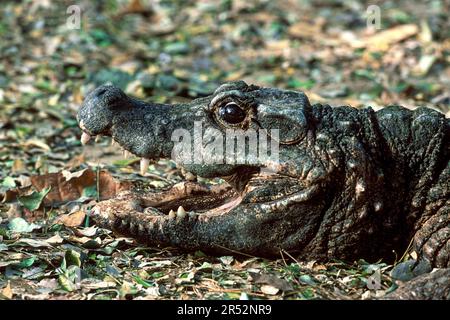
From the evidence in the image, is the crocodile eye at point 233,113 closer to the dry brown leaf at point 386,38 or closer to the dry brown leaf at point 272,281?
the dry brown leaf at point 272,281

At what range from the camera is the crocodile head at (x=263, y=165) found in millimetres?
5164

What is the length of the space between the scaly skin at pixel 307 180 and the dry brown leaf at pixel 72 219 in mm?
568

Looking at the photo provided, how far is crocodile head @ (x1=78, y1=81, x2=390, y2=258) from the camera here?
16.9 feet

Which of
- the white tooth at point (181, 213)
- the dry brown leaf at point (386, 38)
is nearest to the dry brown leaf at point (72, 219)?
the white tooth at point (181, 213)

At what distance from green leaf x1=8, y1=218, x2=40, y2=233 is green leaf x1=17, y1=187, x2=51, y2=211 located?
27 centimetres

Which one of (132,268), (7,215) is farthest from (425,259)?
(7,215)

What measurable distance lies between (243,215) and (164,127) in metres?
0.76

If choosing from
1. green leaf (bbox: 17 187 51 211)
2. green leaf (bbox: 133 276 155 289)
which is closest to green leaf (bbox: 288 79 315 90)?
green leaf (bbox: 17 187 51 211)

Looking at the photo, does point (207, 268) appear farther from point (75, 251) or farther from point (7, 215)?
point (7, 215)

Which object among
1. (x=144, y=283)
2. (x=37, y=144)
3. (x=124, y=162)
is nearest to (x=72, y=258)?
(x=144, y=283)

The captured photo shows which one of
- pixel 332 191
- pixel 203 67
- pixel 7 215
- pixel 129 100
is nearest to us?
pixel 332 191

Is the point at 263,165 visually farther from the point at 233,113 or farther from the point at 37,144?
the point at 37,144

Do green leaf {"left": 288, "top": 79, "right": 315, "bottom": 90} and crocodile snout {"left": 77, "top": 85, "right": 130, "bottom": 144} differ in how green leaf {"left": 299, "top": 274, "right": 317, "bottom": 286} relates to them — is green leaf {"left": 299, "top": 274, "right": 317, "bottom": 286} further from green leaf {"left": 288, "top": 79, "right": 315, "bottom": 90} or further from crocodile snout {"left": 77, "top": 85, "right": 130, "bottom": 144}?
green leaf {"left": 288, "top": 79, "right": 315, "bottom": 90}

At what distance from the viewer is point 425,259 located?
17.2 feet
